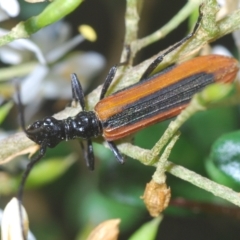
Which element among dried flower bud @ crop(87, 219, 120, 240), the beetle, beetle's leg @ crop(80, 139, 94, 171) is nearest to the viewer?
dried flower bud @ crop(87, 219, 120, 240)

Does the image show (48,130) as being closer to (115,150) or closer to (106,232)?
(115,150)

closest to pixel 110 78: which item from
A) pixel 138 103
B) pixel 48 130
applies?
pixel 138 103

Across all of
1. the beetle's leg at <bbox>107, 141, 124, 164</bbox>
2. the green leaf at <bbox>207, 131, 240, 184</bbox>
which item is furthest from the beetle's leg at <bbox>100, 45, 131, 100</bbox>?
the green leaf at <bbox>207, 131, 240, 184</bbox>

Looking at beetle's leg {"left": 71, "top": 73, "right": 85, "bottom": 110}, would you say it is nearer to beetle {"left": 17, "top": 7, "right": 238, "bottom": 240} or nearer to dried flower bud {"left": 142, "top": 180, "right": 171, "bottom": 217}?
beetle {"left": 17, "top": 7, "right": 238, "bottom": 240}

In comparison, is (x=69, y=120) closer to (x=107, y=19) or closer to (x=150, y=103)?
(x=150, y=103)

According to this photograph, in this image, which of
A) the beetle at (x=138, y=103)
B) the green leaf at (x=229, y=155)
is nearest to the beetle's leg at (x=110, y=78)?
the beetle at (x=138, y=103)

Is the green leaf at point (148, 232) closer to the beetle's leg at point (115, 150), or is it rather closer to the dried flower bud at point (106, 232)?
the dried flower bud at point (106, 232)

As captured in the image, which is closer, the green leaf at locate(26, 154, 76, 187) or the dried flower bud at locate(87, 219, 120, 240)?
the dried flower bud at locate(87, 219, 120, 240)
